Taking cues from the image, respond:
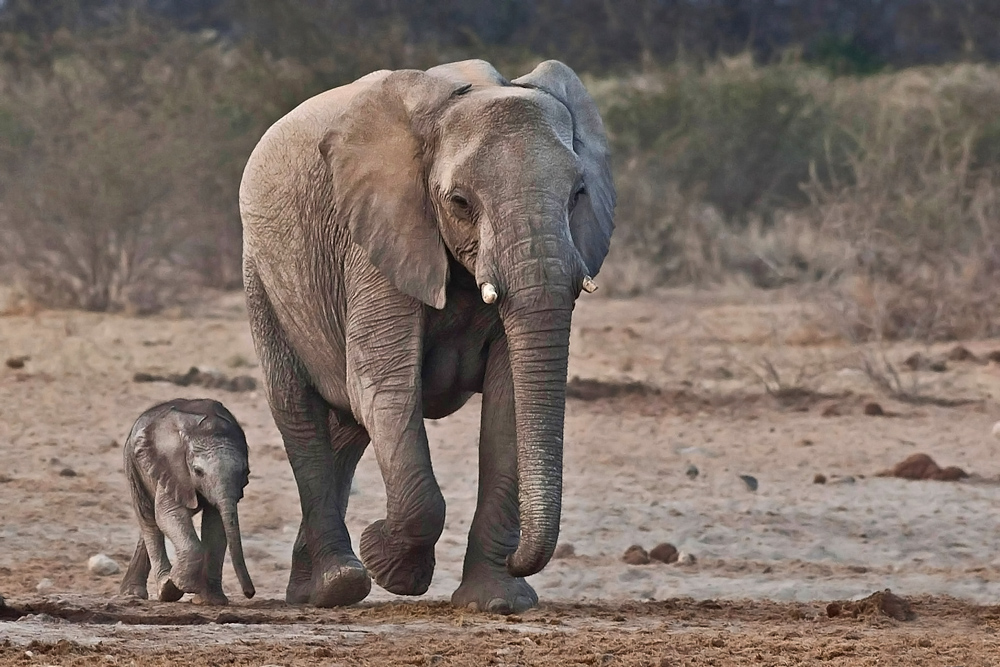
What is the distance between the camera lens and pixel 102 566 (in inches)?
328

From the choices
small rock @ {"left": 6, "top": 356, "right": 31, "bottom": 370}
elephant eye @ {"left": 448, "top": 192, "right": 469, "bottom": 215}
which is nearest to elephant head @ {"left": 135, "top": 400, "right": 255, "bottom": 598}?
elephant eye @ {"left": 448, "top": 192, "right": 469, "bottom": 215}

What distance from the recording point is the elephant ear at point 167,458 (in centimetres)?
734

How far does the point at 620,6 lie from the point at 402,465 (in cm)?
3627

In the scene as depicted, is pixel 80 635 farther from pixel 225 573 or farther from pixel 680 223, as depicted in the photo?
pixel 680 223

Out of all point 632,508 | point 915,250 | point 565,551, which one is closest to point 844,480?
point 632,508

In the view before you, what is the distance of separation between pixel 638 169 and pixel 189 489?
45.8 ft

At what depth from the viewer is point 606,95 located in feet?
85.4

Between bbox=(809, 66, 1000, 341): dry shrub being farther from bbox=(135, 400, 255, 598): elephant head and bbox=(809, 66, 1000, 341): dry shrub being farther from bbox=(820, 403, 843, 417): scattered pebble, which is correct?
bbox=(135, 400, 255, 598): elephant head

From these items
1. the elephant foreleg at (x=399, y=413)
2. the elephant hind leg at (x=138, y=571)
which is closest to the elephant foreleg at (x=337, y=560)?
the elephant foreleg at (x=399, y=413)

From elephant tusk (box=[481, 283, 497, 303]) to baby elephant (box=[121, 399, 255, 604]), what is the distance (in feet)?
5.23

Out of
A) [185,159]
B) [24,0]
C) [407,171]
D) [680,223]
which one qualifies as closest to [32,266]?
[185,159]

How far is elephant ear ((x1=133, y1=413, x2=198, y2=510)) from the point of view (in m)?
7.34

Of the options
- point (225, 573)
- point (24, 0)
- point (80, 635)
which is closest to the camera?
point (80, 635)

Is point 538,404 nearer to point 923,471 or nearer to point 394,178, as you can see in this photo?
point 394,178
